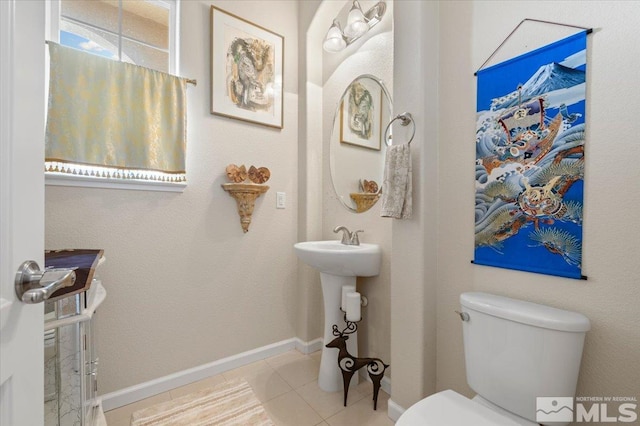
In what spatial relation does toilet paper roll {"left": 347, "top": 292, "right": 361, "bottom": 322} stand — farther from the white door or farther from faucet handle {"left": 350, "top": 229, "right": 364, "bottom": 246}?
the white door

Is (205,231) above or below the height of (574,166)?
below

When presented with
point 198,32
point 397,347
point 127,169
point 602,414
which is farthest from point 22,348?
point 198,32

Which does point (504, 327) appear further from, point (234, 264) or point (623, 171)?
point (234, 264)

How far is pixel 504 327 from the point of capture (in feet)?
3.48

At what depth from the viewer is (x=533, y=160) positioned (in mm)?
1167

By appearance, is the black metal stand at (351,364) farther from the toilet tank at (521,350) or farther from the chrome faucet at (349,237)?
the toilet tank at (521,350)

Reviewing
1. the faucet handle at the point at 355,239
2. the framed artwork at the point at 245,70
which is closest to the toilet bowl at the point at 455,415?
the faucet handle at the point at 355,239

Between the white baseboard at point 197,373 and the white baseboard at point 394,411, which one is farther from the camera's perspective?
the white baseboard at point 197,373

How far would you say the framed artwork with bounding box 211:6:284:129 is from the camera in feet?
6.20

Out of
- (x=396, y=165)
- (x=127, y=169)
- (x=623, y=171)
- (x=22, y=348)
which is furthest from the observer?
(x=127, y=169)

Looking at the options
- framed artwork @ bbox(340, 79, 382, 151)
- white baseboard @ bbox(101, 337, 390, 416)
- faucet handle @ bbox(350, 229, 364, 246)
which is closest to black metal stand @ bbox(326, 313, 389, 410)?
white baseboard @ bbox(101, 337, 390, 416)

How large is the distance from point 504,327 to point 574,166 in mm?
658

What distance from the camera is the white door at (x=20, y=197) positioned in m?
0.45

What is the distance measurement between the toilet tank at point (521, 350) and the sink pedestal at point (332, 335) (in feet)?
2.51
